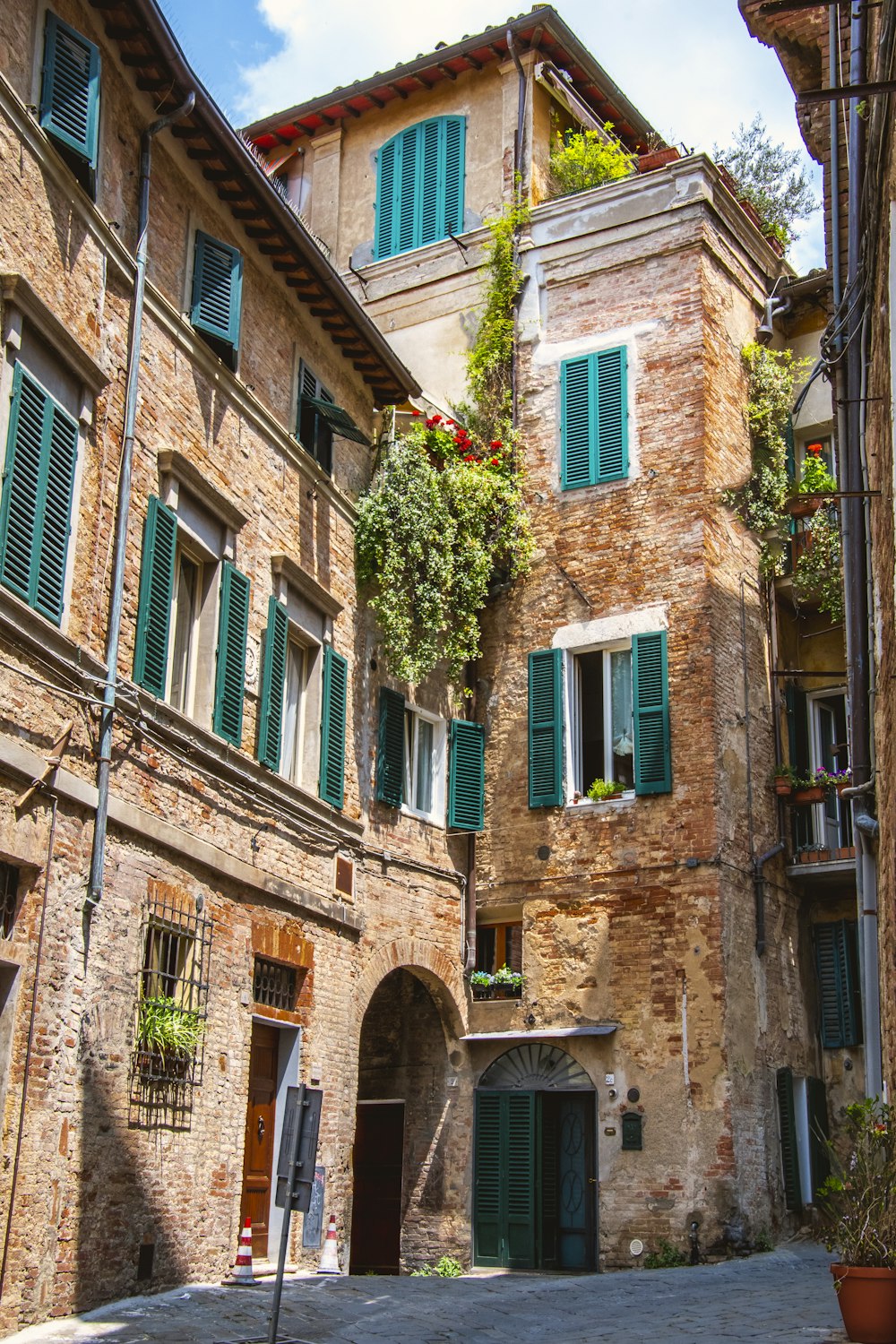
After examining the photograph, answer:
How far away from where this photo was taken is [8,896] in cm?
952

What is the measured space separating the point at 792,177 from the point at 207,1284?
16.9m

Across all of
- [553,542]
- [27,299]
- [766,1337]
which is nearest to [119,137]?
[27,299]

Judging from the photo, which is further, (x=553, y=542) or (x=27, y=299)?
(x=553, y=542)

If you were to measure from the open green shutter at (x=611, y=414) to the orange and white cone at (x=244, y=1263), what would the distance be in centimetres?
923

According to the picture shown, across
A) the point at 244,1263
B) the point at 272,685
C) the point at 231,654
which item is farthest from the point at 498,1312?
the point at 231,654

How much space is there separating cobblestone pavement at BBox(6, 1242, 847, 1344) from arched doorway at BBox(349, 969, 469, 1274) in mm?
2299

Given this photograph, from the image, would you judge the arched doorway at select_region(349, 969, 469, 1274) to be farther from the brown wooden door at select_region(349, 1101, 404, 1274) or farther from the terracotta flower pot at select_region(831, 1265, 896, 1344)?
the terracotta flower pot at select_region(831, 1265, 896, 1344)

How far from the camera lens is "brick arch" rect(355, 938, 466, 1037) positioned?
14930mm

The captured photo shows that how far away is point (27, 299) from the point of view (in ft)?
32.5

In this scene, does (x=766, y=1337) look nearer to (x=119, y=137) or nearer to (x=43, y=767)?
(x=43, y=767)

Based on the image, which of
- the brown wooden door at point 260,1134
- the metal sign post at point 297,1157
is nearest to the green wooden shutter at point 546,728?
the brown wooden door at point 260,1134

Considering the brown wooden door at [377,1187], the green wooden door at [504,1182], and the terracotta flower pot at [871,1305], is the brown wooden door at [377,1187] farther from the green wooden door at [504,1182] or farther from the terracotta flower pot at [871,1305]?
the terracotta flower pot at [871,1305]

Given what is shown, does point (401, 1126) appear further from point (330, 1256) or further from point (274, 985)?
point (274, 985)

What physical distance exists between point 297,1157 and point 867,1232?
10.7 ft
